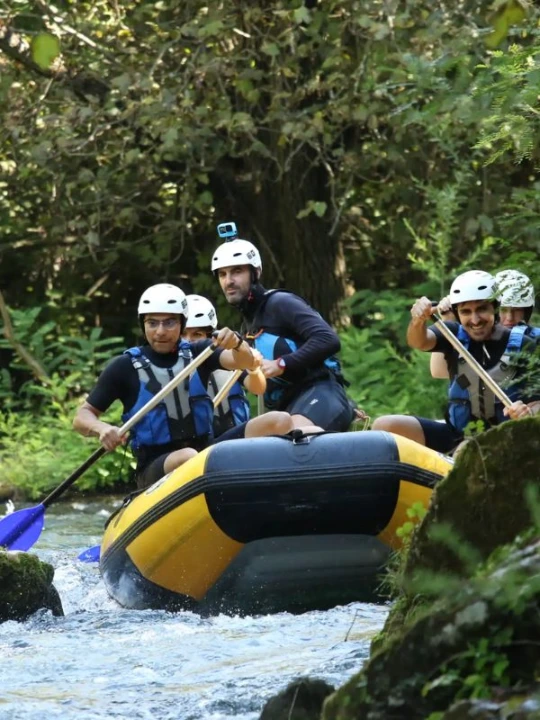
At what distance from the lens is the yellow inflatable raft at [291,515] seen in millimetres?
5801

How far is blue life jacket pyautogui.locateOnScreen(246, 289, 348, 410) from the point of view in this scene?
24.1ft

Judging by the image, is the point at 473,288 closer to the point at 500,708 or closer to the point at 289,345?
the point at 289,345

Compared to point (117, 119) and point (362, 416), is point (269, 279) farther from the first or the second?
point (362, 416)

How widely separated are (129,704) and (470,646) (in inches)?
64.1

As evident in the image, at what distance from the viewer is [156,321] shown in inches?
281

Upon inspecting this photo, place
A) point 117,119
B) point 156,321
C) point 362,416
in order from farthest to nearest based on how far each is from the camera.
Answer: point 117,119, point 362,416, point 156,321

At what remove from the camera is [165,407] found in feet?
23.1

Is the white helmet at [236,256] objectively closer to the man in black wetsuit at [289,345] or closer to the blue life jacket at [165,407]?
the man in black wetsuit at [289,345]

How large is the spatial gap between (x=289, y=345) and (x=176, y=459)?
0.88 m

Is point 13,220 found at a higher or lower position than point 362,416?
higher

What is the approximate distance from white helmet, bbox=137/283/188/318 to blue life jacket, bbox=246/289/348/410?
46 cm

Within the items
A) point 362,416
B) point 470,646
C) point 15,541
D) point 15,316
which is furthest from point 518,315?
point 15,316

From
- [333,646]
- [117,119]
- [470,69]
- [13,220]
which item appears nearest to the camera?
[333,646]

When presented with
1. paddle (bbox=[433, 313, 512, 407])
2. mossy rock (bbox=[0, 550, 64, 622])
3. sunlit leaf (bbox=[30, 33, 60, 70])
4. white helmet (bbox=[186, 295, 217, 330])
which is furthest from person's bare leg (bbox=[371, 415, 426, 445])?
sunlit leaf (bbox=[30, 33, 60, 70])
